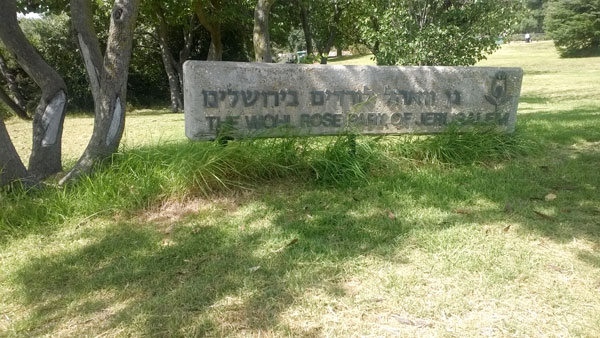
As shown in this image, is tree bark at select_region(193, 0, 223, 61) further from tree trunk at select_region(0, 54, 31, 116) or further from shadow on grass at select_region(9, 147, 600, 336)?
shadow on grass at select_region(9, 147, 600, 336)

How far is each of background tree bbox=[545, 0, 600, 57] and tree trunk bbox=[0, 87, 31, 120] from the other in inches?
1390

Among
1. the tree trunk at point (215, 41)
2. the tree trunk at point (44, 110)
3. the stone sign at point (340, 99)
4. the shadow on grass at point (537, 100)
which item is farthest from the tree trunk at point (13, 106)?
the shadow on grass at point (537, 100)

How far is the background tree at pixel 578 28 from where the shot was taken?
29734 mm

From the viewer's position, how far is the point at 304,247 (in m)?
2.81

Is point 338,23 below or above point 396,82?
above

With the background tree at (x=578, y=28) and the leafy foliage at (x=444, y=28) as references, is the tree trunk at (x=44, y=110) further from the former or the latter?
the background tree at (x=578, y=28)

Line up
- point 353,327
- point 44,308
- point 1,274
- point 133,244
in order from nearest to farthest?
point 353,327 < point 44,308 < point 1,274 < point 133,244

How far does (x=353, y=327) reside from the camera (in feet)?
6.63

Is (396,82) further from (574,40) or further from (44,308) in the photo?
(574,40)

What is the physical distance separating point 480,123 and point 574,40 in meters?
33.2

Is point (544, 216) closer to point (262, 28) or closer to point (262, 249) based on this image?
point (262, 249)

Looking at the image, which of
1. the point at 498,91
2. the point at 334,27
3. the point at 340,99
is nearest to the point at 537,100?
the point at 334,27

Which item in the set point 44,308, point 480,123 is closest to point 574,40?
point 480,123

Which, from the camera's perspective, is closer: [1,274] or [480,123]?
[1,274]
